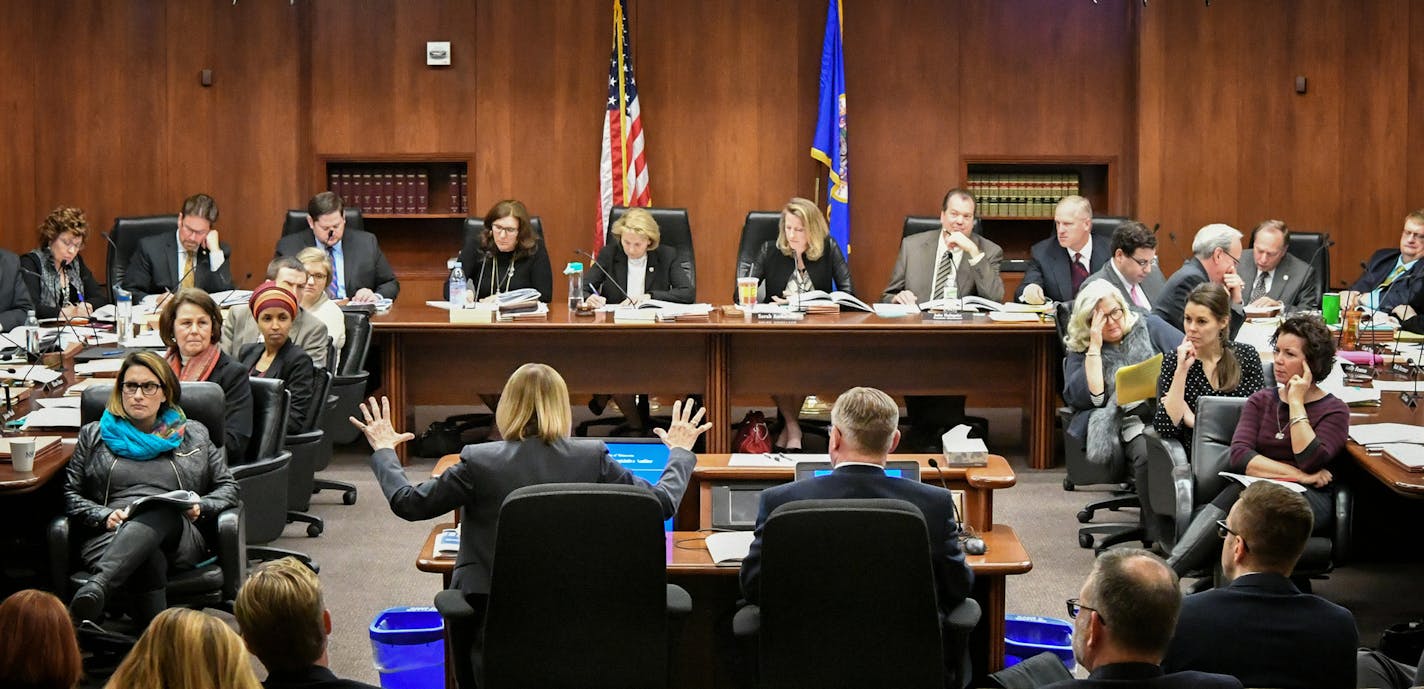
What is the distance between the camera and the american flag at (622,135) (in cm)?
999

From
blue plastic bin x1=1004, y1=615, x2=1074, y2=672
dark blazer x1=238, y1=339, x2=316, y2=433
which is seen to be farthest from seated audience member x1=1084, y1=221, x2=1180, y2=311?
dark blazer x1=238, y1=339, x2=316, y2=433

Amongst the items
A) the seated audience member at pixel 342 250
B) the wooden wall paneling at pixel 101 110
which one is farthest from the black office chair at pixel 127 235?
the wooden wall paneling at pixel 101 110

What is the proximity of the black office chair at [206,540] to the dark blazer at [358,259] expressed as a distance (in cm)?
340

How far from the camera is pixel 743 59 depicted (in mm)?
10164

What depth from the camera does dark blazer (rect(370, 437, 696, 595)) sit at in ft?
13.4

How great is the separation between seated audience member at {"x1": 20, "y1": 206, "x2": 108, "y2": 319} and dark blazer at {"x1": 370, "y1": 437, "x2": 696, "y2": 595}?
16.4 ft

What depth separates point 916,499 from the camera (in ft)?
12.9

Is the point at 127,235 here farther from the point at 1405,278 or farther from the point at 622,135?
the point at 1405,278

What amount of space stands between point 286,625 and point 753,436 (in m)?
Answer: 4.91

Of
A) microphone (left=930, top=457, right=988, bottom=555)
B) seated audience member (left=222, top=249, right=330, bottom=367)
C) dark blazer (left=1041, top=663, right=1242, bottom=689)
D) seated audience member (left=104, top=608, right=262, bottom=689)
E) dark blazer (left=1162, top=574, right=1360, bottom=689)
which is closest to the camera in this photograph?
seated audience member (left=104, top=608, right=262, bottom=689)

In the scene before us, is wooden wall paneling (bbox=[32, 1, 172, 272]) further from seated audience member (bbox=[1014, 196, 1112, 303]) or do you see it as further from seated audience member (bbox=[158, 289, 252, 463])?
seated audience member (bbox=[1014, 196, 1112, 303])

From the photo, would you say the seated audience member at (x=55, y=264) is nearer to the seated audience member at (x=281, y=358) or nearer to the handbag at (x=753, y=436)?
the seated audience member at (x=281, y=358)

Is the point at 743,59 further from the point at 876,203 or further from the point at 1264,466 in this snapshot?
the point at 1264,466

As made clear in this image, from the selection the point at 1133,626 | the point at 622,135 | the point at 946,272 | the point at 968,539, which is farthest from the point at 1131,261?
the point at 1133,626
